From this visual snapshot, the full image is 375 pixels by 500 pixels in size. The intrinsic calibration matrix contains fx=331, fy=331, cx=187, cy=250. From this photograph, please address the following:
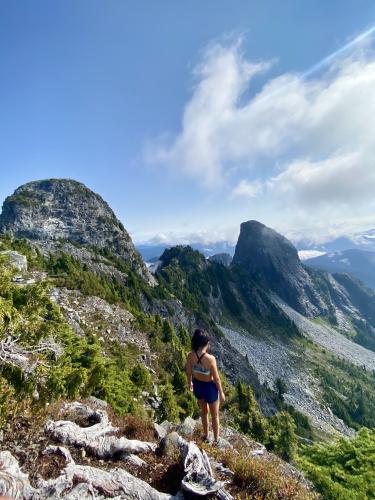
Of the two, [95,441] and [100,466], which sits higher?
[95,441]

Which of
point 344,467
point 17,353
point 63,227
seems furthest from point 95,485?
point 63,227

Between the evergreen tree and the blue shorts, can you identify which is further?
the evergreen tree

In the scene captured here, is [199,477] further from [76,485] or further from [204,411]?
[204,411]

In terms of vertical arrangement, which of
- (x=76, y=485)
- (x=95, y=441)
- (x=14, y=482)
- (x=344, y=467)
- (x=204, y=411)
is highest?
(x=14, y=482)

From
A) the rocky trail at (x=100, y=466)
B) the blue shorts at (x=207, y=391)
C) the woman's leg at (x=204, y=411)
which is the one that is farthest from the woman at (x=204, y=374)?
the rocky trail at (x=100, y=466)

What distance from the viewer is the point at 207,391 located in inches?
424

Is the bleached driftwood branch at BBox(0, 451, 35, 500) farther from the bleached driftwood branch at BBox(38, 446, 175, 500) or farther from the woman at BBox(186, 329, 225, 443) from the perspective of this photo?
the woman at BBox(186, 329, 225, 443)

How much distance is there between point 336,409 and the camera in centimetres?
15838

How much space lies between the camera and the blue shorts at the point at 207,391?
421 inches

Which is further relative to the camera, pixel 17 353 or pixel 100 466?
pixel 17 353

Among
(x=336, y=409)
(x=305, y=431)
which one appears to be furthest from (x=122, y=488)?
(x=336, y=409)

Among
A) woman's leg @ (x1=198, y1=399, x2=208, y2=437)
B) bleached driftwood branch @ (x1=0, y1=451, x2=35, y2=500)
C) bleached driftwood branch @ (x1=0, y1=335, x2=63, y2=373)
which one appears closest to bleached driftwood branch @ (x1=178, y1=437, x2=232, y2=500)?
woman's leg @ (x1=198, y1=399, x2=208, y2=437)

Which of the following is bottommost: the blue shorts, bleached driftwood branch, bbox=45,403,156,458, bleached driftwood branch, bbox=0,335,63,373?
bleached driftwood branch, bbox=45,403,156,458

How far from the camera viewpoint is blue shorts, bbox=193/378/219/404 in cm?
1070
